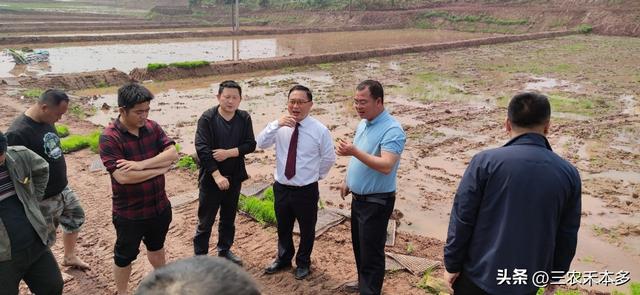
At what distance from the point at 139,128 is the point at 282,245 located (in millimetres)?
1721

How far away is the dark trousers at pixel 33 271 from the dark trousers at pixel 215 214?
1.39m

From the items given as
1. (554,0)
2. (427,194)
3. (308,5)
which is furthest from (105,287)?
(308,5)

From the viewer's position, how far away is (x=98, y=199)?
5723 millimetres

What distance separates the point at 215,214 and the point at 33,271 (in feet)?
5.33

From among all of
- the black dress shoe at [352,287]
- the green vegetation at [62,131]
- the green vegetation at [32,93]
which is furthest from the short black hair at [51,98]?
the green vegetation at [32,93]

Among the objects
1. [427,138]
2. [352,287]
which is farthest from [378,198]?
[427,138]

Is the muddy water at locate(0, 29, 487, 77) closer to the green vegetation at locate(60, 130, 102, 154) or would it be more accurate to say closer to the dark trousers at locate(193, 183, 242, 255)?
the green vegetation at locate(60, 130, 102, 154)

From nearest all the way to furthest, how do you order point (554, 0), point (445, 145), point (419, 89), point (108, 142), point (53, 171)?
point (108, 142)
point (53, 171)
point (445, 145)
point (419, 89)
point (554, 0)

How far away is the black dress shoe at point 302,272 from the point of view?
4.08 metres

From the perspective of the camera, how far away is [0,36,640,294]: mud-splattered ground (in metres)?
4.66

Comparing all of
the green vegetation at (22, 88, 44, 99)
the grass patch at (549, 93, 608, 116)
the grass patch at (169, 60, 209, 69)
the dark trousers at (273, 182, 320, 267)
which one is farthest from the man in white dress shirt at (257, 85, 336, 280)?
the grass patch at (169, 60, 209, 69)

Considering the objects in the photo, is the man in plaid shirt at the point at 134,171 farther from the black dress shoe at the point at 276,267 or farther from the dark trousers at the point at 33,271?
the black dress shoe at the point at 276,267

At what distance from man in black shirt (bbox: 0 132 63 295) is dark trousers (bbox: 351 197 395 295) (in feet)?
7.13

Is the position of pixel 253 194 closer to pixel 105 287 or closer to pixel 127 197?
pixel 105 287
